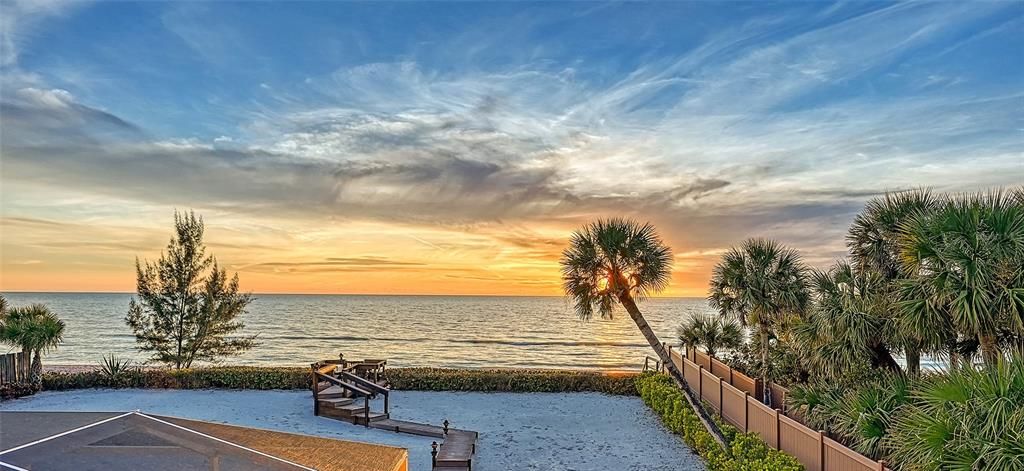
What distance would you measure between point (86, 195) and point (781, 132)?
21.3 meters

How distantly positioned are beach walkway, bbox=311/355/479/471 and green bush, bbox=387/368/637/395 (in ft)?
3.83

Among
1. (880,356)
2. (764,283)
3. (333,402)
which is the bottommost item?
(333,402)

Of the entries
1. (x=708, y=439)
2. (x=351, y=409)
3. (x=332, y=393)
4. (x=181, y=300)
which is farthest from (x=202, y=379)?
(x=708, y=439)

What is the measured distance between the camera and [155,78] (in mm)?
12930

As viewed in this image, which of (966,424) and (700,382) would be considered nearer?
(966,424)

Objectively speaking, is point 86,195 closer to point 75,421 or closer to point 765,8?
point 75,421

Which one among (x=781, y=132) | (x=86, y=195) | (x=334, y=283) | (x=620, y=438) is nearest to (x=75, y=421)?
(x=620, y=438)

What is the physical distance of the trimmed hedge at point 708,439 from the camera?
8.73 meters

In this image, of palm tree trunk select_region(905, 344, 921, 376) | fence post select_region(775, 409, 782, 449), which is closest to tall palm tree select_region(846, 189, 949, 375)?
palm tree trunk select_region(905, 344, 921, 376)

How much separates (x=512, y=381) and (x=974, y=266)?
13.8m

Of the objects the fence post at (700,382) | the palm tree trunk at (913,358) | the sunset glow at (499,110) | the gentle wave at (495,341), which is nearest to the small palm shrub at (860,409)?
the palm tree trunk at (913,358)

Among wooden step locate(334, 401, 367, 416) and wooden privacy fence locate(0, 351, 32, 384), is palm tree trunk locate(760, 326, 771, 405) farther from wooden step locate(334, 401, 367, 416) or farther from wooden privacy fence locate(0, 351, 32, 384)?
wooden privacy fence locate(0, 351, 32, 384)

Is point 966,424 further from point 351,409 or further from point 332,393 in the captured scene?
point 332,393

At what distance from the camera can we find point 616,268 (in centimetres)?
1228
